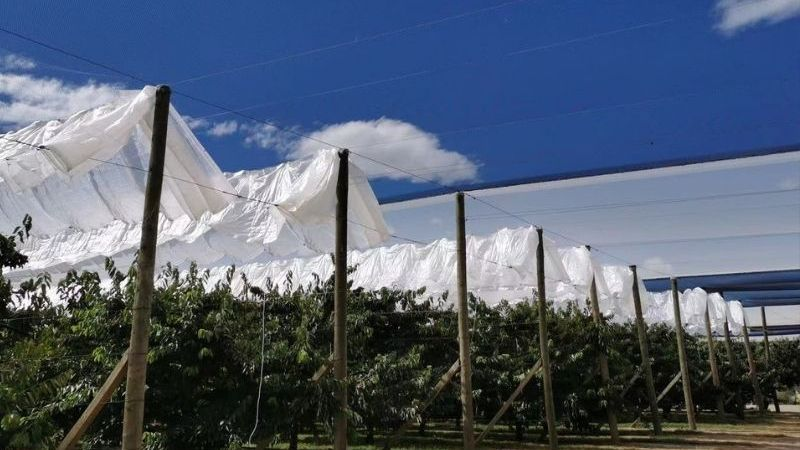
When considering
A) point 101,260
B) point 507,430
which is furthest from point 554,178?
point 507,430

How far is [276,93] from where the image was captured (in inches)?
330

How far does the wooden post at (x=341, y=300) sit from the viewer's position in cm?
786

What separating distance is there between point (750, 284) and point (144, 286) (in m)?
20.5

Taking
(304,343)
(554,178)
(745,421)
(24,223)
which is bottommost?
(745,421)

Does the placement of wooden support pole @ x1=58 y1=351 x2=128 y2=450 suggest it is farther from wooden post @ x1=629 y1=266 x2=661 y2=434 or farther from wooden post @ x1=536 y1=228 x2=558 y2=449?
wooden post @ x1=629 y1=266 x2=661 y2=434

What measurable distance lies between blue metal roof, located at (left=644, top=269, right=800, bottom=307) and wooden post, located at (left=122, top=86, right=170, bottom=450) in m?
17.5

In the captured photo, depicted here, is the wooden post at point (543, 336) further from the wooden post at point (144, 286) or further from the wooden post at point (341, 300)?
the wooden post at point (144, 286)

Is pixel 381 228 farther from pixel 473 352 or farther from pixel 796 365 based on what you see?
pixel 796 365

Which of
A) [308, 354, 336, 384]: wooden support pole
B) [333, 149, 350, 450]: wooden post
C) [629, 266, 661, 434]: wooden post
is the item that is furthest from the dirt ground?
[333, 149, 350, 450]: wooden post

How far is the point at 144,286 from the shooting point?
532cm

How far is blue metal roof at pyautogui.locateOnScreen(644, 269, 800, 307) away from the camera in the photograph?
18.9 metres

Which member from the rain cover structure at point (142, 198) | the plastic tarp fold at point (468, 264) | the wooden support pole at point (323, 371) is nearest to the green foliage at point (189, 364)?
the wooden support pole at point (323, 371)

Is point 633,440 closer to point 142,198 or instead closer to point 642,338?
point 642,338

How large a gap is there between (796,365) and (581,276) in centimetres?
3092
